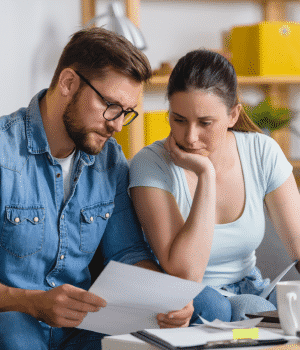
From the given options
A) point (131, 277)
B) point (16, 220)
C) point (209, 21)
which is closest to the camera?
point (131, 277)

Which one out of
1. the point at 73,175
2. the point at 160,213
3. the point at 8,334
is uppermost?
the point at 73,175

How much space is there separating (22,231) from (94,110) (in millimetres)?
348

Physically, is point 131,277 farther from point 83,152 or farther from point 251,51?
point 251,51

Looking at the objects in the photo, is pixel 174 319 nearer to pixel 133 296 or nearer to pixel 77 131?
pixel 133 296

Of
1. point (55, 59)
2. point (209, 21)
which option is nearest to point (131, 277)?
point (55, 59)

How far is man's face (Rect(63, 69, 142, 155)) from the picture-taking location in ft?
4.14

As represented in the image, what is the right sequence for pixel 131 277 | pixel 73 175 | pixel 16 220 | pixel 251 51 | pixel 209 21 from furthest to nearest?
pixel 209 21
pixel 251 51
pixel 73 175
pixel 16 220
pixel 131 277

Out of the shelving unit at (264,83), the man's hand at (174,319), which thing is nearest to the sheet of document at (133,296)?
the man's hand at (174,319)

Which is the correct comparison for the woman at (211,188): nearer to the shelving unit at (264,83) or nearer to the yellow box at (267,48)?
the shelving unit at (264,83)

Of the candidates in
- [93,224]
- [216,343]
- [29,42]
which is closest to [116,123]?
[93,224]

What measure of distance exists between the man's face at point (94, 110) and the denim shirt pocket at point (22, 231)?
0.21 metres

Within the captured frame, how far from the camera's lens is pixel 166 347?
2.44 ft

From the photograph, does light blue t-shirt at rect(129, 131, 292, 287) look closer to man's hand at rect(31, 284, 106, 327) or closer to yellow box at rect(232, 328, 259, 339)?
man's hand at rect(31, 284, 106, 327)

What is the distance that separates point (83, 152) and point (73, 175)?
7cm
